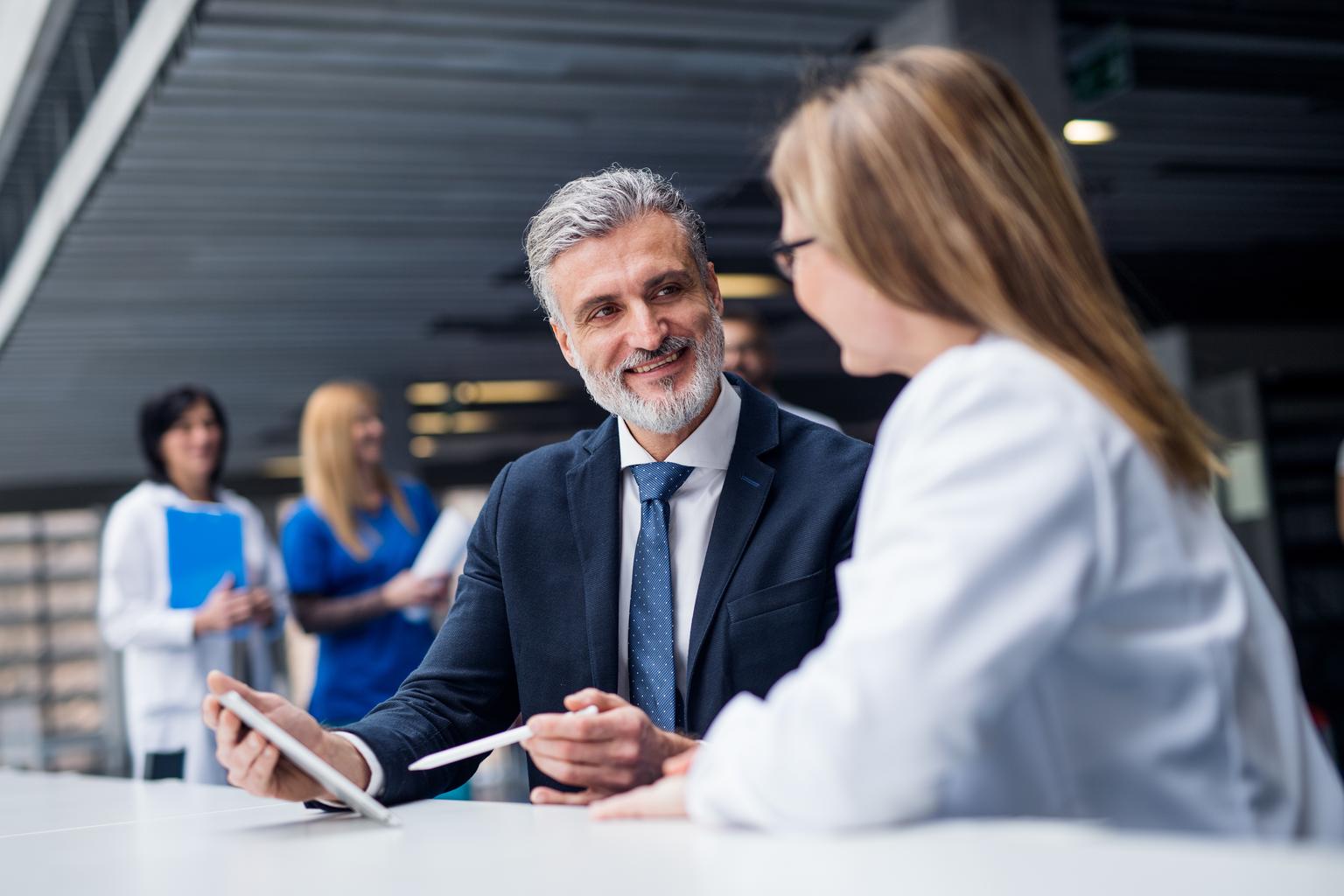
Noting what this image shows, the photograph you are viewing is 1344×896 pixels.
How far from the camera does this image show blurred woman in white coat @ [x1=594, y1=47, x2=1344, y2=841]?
101 cm

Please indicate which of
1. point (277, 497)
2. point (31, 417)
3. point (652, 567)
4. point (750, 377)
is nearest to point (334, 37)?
point (750, 377)

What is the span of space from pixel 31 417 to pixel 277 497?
21.7 feet

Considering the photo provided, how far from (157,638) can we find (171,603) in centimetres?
10

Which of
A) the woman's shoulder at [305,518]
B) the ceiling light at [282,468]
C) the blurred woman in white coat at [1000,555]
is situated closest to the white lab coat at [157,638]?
Answer: the woman's shoulder at [305,518]

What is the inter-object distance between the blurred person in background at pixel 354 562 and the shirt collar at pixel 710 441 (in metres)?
1.83

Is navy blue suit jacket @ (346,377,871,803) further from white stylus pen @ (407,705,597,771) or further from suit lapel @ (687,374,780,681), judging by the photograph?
white stylus pen @ (407,705,597,771)

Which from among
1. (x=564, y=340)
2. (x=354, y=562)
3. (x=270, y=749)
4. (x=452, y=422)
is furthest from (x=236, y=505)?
(x=452, y=422)

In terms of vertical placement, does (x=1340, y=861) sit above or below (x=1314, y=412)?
below

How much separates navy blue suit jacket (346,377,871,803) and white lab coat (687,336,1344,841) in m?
0.70

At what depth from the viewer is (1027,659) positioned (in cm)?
102

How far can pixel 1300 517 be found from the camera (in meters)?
8.61

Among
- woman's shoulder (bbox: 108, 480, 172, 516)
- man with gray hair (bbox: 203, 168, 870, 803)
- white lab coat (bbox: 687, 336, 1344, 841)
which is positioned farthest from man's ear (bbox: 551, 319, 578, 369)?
woman's shoulder (bbox: 108, 480, 172, 516)

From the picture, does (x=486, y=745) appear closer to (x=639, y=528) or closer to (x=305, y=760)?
(x=305, y=760)

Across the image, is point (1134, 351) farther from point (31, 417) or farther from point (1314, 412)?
point (31, 417)
